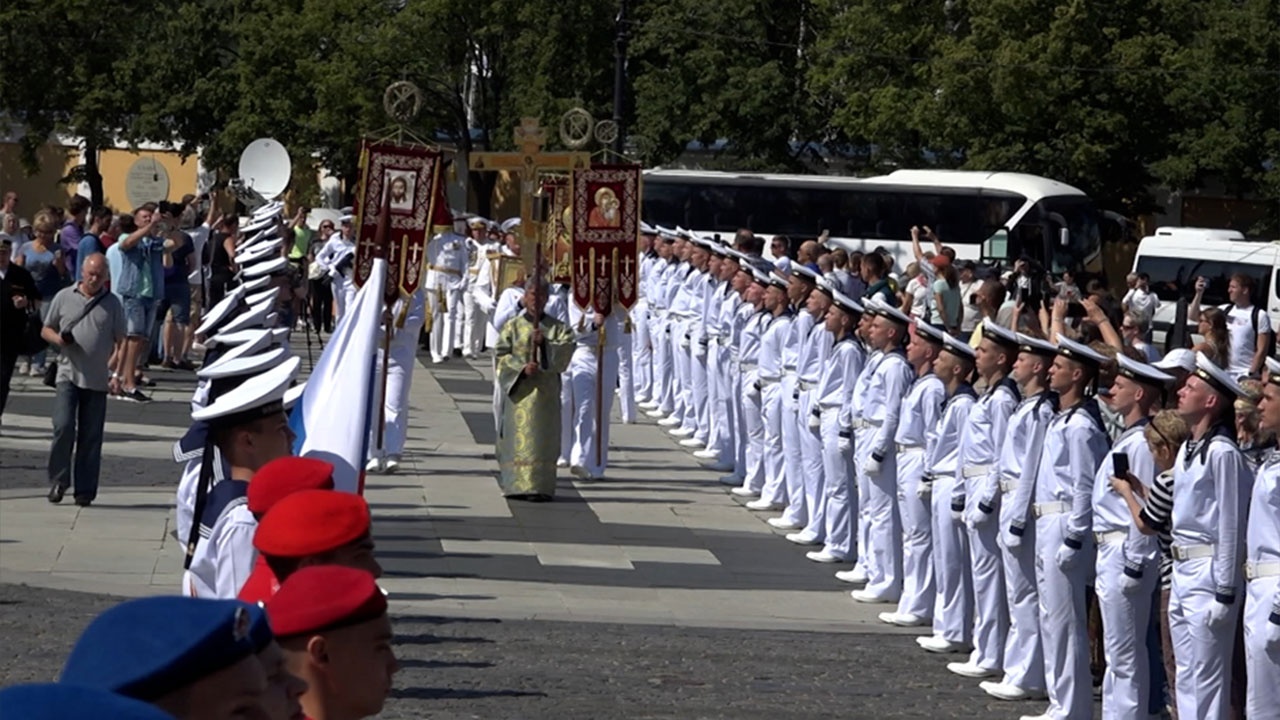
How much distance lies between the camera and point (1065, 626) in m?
10.3

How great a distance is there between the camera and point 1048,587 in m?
10.3

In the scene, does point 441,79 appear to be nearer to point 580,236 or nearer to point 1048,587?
point 580,236

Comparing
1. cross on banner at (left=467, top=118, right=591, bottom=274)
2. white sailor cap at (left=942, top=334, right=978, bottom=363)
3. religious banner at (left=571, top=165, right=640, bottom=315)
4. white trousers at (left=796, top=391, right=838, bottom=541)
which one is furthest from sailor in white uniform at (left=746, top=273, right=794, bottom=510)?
white sailor cap at (left=942, top=334, right=978, bottom=363)

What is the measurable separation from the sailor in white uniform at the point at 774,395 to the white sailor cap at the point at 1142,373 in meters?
7.36

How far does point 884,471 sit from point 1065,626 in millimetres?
3624

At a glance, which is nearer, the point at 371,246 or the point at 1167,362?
the point at 1167,362

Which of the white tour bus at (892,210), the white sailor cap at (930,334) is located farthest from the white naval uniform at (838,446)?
the white tour bus at (892,210)

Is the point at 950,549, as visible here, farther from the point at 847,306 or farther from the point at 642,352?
the point at 642,352

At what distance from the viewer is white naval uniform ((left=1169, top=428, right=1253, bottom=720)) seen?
8.89m

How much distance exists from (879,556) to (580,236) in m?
7.27

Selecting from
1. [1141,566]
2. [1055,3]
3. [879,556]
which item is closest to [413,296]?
[879,556]

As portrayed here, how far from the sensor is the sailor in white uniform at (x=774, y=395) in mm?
17531

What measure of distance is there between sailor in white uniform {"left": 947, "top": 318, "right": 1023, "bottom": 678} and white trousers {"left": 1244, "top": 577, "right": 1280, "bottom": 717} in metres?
2.76

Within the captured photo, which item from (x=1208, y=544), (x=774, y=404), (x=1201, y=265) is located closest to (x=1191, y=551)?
(x=1208, y=544)
